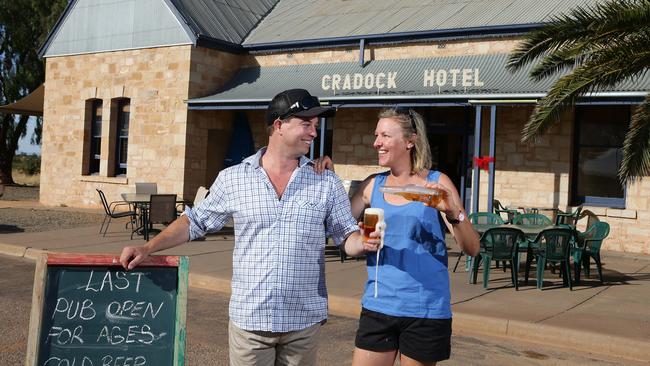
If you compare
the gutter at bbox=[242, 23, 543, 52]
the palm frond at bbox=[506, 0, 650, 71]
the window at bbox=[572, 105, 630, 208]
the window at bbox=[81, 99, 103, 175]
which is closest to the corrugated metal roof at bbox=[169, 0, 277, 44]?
the gutter at bbox=[242, 23, 543, 52]

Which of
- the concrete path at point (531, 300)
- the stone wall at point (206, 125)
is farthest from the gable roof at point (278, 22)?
the concrete path at point (531, 300)

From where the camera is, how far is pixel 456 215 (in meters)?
3.08

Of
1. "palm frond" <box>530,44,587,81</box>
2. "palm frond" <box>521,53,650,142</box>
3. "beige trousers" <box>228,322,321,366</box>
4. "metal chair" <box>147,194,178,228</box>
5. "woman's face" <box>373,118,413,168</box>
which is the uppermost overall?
"palm frond" <box>530,44,587,81</box>

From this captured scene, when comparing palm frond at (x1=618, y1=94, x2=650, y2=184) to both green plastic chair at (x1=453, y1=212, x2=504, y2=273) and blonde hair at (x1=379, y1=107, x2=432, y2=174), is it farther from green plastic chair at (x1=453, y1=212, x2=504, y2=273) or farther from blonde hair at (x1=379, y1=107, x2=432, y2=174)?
blonde hair at (x1=379, y1=107, x2=432, y2=174)

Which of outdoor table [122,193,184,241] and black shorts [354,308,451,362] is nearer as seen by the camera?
black shorts [354,308,451,362]

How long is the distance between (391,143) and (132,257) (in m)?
1.30

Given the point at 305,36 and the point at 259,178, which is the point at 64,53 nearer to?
the point at 305,36

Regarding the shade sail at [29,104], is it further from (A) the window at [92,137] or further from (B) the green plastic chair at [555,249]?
(B) the green plastic chair at [555,249]

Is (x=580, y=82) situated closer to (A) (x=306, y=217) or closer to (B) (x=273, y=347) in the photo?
(A) (x=306, y=217)

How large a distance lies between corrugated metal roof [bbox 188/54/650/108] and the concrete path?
3188 millimetres

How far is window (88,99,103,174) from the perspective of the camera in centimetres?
2025

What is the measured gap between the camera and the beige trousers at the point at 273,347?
2.99 metres

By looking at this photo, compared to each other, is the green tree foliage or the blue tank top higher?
the green tree foliage

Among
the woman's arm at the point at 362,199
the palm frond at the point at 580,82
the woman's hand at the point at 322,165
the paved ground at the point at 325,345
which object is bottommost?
the paved ground at the point at 325,345
